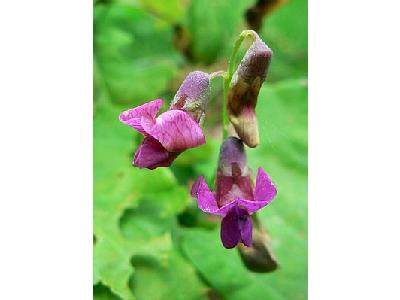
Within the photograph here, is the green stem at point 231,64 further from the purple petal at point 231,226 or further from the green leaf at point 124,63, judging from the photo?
the green leaf at point 124,63

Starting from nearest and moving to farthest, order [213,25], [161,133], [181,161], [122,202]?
[161,133], [122,202], [181,161], [213,25]

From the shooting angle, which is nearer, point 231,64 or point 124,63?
point 231,64

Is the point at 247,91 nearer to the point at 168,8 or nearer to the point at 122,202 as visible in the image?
the point at 122,202

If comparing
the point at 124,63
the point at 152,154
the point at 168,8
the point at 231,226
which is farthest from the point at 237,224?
the point at 168,8

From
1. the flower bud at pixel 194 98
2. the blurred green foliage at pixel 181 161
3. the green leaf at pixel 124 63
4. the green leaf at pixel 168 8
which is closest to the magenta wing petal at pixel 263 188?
the flower bud at pixel 194 98

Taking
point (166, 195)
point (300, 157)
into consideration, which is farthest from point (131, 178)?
point (300, 157)

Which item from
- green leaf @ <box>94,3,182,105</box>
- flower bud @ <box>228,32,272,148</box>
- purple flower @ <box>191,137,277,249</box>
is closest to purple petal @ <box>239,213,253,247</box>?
purple flower @ <box>191,137,277,249</box>

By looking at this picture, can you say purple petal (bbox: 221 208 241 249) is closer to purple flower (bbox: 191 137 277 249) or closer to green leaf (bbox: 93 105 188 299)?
purple flower (bbox: 191 137 277 249)
